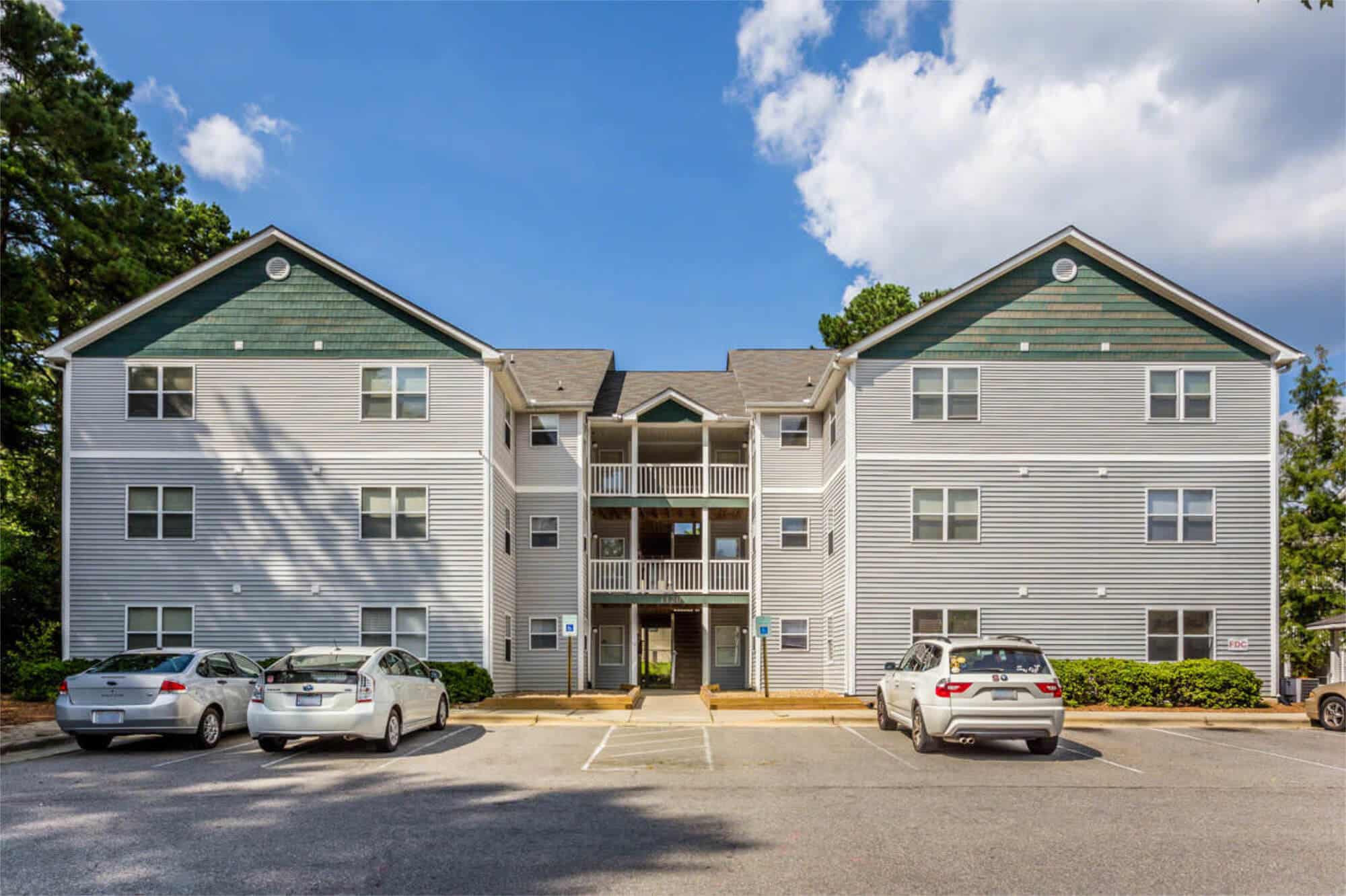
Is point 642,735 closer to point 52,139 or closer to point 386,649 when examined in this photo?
point 386,649

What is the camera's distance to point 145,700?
15.2m

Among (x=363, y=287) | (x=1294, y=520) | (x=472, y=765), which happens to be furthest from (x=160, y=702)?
(x=1294, y=520)

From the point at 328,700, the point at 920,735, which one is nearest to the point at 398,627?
the point at 328,700

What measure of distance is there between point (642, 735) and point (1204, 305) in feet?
53.7

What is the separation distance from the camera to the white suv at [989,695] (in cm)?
1456

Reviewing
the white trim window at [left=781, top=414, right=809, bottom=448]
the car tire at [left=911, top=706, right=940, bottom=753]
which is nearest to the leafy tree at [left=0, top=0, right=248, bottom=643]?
the white trim window at [left=781, top=414, right=809, bottom=448]

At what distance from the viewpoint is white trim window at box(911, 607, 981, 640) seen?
81.5 feet

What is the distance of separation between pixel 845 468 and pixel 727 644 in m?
9.80

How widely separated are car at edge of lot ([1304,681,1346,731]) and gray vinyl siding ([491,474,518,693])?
1664 centimetres

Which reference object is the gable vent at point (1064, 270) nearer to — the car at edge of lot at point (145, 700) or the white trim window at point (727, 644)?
the white trim window at point (727, 644)

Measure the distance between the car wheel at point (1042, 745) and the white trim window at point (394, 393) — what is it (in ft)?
49.9

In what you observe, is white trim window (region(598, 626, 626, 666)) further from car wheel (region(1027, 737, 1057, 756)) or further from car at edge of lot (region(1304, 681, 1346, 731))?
car wheel (region(1027, 737, 1057, 756))

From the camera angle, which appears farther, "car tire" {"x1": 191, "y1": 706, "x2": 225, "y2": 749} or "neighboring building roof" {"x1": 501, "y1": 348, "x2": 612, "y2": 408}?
"neighboring building roof" {"x1": 501, "y1": 348, "x2": 612, "y2": 408}

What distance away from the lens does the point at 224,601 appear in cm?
2464
